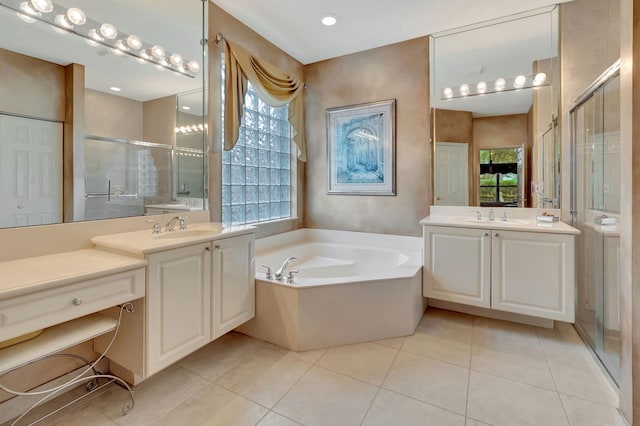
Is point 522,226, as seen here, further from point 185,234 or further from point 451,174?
point 185,234

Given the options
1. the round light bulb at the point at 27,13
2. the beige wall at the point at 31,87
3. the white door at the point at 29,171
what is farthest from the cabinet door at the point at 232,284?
the round light bulb at the point at 27,13

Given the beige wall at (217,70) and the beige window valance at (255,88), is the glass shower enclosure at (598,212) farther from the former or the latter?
the beige wall at (217,70)

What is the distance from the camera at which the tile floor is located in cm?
152

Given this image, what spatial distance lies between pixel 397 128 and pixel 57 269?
294 cm

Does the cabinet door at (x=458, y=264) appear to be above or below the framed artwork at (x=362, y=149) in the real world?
below

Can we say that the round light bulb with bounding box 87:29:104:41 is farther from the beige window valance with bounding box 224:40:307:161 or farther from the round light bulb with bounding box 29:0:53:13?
the beige window valance with bounding box 224:40:307:161

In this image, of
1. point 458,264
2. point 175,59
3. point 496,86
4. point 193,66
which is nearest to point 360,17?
point 496,86

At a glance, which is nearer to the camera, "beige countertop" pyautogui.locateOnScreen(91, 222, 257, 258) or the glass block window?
"beige countertop" pyautogui.locateOnScreen(91, 222, 257, 258)

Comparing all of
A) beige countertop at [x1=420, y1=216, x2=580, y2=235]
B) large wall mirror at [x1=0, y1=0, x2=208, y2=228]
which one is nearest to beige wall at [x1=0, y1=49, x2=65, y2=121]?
large wall mirror at [x1=0, y1=0, x2=208, y2=228]

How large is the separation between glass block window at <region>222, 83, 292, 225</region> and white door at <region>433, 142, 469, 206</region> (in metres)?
1.66

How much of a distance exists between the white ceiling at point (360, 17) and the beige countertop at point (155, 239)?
188 cm

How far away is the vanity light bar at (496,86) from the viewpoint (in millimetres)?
2660

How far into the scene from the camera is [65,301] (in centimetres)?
124

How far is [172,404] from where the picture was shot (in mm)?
1625
